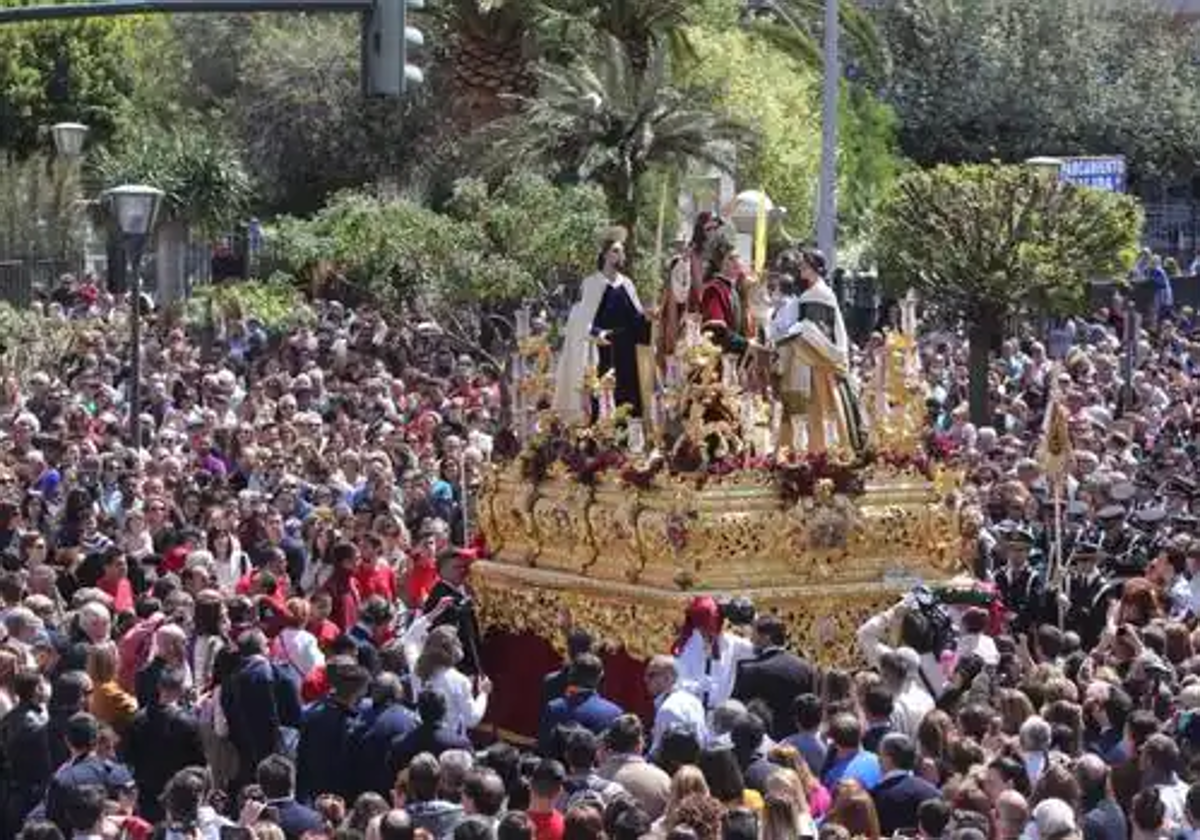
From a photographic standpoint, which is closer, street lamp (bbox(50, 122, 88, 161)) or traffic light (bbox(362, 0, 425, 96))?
traffic light (bbox(362, 0, 425, 96))

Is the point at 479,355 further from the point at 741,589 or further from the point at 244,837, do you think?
the point at 244,837

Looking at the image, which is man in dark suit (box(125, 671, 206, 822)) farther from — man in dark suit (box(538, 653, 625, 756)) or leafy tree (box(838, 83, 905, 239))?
leafy tree (box(838, 83, 905, 239))

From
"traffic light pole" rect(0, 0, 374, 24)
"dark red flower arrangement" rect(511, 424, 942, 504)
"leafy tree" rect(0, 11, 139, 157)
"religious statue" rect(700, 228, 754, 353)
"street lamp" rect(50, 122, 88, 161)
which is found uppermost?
"leafy tree" rect(0, 11, 139, 157)

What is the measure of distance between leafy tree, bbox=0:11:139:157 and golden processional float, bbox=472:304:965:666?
37060mm

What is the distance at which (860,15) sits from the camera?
52094 millimetres

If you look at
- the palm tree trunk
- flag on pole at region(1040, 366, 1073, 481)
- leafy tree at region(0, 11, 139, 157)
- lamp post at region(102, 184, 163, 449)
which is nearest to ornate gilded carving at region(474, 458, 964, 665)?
flag on pole at region(1040, 366, 1073, 481)

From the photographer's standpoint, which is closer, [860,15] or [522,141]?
[522,141]

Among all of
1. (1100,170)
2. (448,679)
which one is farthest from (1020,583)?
(1100,170)

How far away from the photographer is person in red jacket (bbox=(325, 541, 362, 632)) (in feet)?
63.8

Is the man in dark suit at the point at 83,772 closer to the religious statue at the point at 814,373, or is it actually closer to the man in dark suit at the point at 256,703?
the man in dark suit at the point at 256,703

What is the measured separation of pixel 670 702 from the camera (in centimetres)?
1523

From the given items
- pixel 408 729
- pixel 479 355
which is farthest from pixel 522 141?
pixel 408 729

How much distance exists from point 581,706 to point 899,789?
2.15 m

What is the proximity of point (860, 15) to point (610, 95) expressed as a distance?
1181cm
